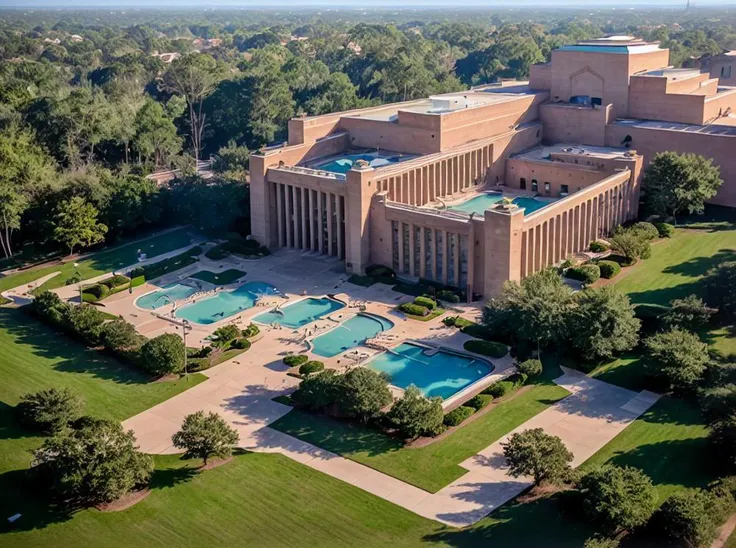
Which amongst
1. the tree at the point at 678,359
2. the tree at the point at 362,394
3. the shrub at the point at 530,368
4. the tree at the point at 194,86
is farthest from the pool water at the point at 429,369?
the tree at the point at 194,86

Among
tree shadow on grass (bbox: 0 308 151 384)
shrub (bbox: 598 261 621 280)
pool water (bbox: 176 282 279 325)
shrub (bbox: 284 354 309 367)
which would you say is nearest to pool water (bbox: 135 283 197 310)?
pool water (bbox: 176 282 279 325)

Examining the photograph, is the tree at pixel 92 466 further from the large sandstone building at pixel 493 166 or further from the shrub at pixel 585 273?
the shrub at pixel 585 273

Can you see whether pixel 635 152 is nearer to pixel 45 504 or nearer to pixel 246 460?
pixel 246 460

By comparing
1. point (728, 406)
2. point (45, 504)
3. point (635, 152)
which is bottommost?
point (45, 504)

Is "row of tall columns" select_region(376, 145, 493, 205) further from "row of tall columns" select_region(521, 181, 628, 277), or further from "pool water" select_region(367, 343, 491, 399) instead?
"pool water" select_region(367, 343, 491, 399)

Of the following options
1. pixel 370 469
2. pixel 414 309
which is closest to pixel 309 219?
pixel 414 309

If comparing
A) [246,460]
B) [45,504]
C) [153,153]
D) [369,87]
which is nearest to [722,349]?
[246,460]
